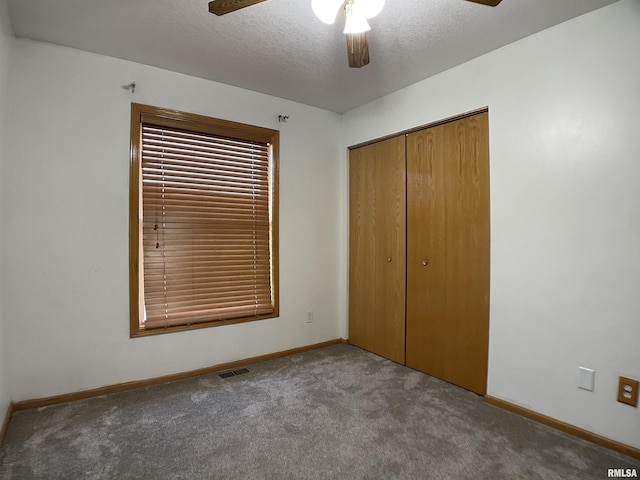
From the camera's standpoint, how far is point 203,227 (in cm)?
288

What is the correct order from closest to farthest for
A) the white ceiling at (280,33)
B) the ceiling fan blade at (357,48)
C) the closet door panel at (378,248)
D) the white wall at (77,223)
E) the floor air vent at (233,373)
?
the ceiling fan blade at (357,48) → the white ceiling at (280,33) → the white wall at (77,223) → the floor air vent at (233,373) → the closet door panel at (378,248)

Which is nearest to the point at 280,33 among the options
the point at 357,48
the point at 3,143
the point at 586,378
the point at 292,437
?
the point at 357,48

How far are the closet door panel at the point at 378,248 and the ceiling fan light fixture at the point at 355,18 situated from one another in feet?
5.42

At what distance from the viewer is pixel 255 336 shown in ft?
10.3

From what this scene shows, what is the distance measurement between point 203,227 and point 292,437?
1.76 meters

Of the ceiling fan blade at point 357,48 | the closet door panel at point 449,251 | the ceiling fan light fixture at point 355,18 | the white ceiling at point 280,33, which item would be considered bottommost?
the closet door panel at point 449,251

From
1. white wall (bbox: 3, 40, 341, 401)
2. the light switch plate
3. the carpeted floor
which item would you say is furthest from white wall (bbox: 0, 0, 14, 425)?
the light switch plate

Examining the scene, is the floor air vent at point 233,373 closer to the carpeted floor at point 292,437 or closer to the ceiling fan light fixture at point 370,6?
the carpeted floor at point 292,437

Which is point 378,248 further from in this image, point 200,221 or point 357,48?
point 357,48

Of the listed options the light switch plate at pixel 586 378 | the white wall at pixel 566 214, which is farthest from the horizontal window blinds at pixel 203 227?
the light switch plate at pixel 586 378

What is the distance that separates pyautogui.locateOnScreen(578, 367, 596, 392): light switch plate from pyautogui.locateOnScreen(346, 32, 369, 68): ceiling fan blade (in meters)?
2.14

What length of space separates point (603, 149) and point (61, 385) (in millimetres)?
3732

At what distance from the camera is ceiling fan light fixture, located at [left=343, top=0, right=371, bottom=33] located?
58.9 inches

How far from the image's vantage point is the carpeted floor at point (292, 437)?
5.55ft
